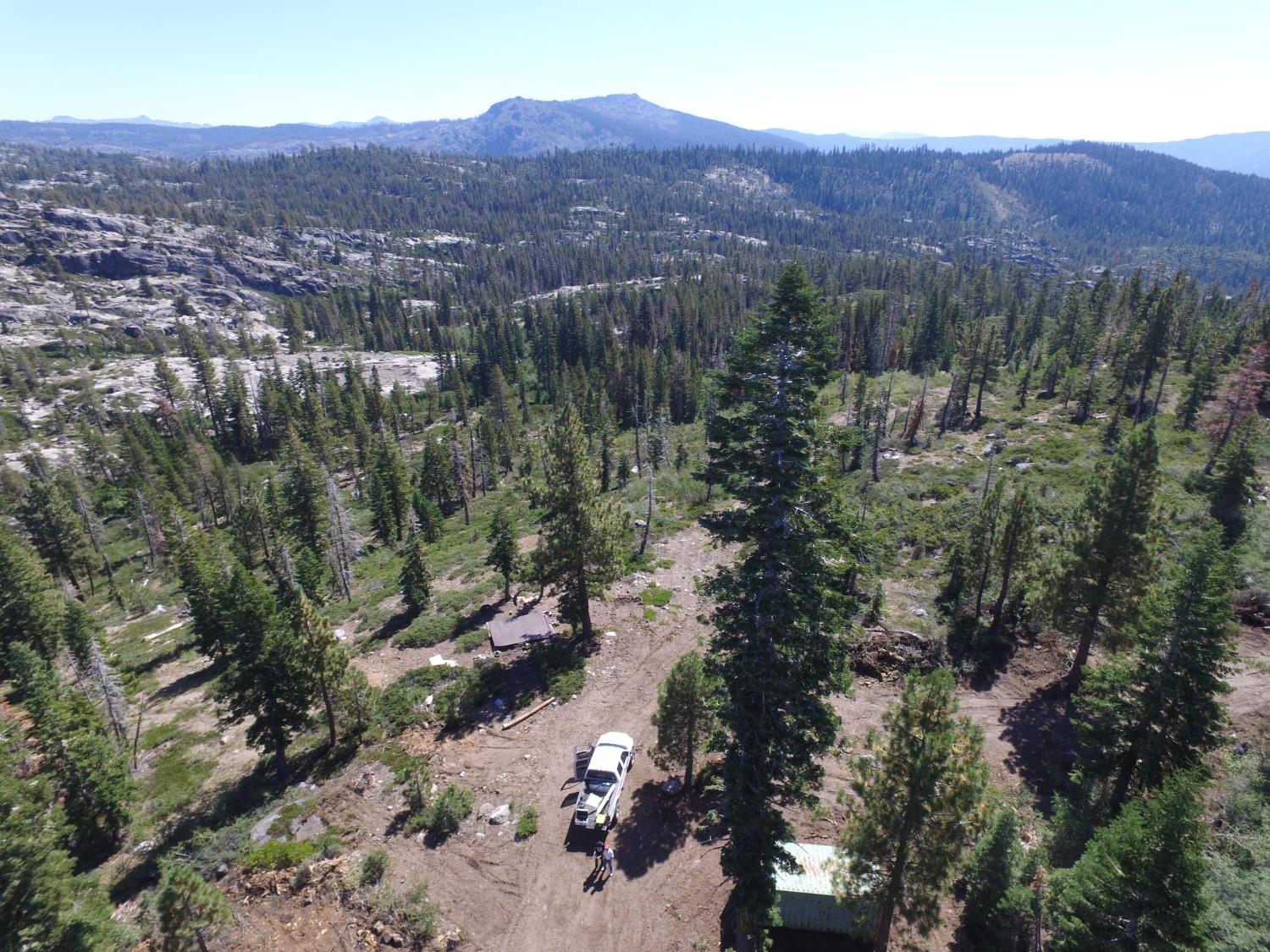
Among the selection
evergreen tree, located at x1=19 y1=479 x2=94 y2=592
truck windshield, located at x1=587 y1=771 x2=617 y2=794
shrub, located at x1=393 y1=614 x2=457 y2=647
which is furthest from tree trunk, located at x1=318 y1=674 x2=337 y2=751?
evergreen tree, located at x1=19 y1=479 x2=94 y2=592

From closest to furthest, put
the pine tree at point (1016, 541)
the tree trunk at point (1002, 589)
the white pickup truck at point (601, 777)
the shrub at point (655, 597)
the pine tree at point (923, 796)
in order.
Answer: the pine tree at point (923, 796), the white pickup truck at point (601, 777), the pine tree at point (1016, 541), the tree trunk at point (1002, 589), the shrub at point (655, 597)

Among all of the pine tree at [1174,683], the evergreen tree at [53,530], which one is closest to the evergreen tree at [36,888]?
the pine tree at [1174,683]

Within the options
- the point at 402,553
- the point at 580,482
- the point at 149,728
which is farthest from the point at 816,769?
the point at 402,553

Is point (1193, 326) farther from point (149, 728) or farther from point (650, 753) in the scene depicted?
point (149, 728)

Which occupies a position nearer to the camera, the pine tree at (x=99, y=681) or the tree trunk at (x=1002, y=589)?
the pine tree at (x=99, y=681)

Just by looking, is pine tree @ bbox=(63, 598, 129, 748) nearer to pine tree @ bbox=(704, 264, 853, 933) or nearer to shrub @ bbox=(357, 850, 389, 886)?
shrub @ bbox=(357, 850, 389, 886)

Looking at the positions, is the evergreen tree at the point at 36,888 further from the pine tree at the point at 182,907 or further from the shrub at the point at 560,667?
the shrub at the point at 560,667
